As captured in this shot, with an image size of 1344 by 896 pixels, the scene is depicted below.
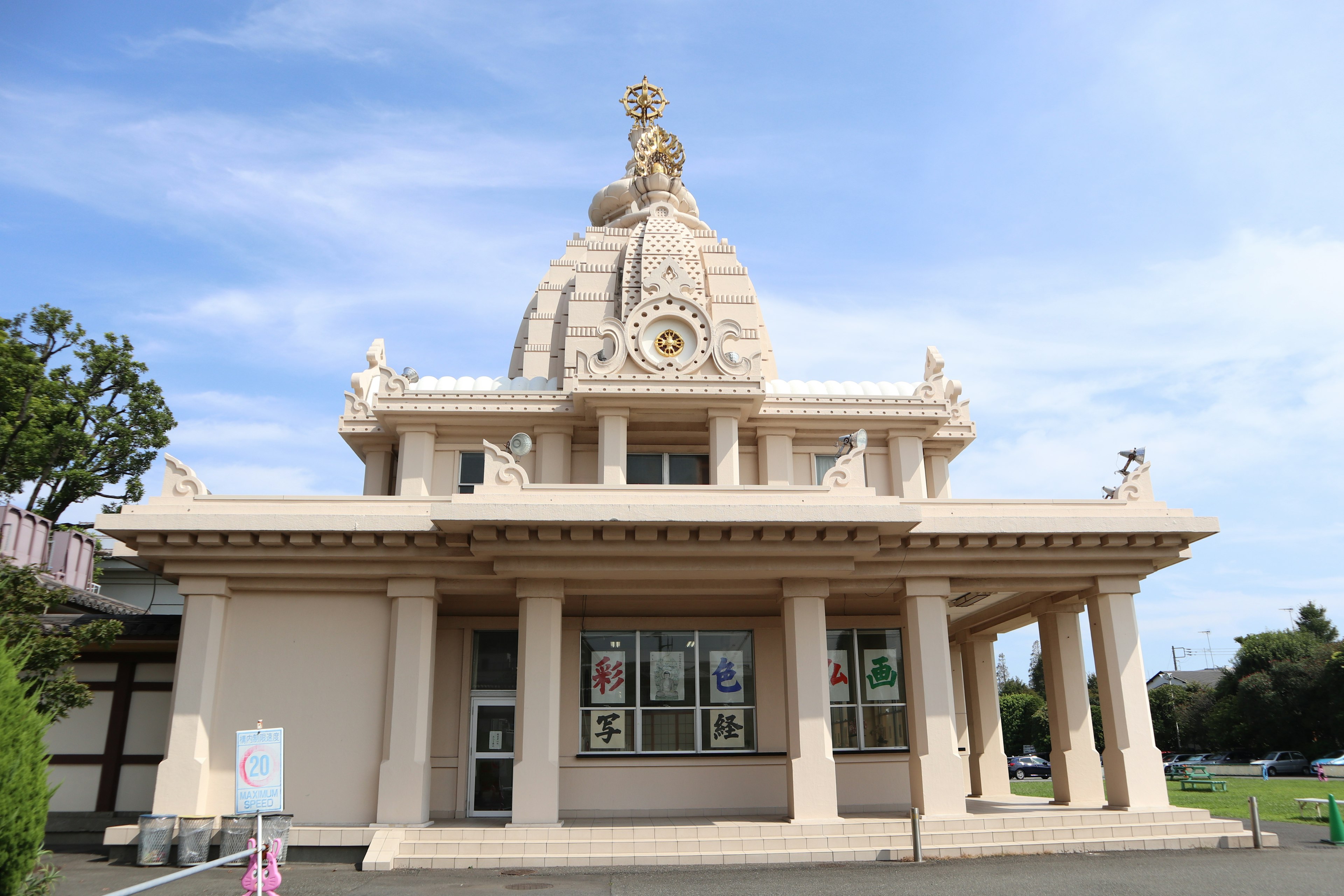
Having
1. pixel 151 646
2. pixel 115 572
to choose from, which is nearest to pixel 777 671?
pixel 151 646

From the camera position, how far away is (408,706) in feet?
48.2

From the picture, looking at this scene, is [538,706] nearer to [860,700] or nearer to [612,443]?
[612,443]

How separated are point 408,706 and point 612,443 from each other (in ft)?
22.0

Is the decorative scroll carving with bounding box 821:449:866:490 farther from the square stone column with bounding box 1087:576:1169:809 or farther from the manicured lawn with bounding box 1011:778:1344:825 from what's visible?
the manicured lawn with bounding box 1011:778:1344:825

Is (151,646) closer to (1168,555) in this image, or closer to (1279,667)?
(1168,555)

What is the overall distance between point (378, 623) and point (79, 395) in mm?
23323

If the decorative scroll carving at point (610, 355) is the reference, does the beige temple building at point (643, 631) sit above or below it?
below

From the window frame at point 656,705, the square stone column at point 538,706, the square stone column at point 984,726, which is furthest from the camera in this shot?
the square stone column at point 984,726

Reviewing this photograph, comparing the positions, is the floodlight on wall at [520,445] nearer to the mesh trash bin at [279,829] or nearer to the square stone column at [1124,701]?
the mesh trash bin at [279,829]

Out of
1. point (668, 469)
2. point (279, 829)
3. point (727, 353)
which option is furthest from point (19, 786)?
point (727, 353)

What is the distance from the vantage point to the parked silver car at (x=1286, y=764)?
42.5 metres

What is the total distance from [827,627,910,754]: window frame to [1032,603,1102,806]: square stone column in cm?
276

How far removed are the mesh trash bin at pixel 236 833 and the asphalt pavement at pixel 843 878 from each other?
0.34 metres

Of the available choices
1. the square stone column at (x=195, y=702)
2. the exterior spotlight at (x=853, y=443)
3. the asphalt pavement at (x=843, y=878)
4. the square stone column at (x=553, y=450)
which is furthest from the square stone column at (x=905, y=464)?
the square stone column at (x=195, y=702)
